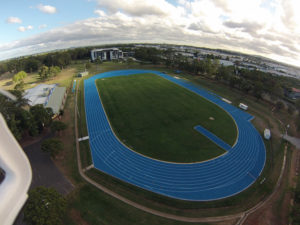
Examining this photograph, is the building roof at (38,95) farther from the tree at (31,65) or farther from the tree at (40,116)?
the tree at (31,65)

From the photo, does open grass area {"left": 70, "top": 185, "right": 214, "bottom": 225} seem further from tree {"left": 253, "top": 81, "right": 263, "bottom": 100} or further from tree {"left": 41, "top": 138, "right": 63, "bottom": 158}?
tree {"left": 253, "top": 81, "right": 263, "bottom": 100}

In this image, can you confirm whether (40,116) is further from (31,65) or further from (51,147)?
(31,65)

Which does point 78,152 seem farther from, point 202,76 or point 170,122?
point 202,76

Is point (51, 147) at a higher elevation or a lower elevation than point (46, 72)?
lower

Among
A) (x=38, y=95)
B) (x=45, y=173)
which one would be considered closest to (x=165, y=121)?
(x=45, y=173)

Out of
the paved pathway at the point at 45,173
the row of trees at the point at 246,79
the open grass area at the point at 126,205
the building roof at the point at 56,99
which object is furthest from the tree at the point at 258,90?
the building roof at the point at 56,99

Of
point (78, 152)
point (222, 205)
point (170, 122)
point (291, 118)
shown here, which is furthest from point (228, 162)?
point (291, 118)
